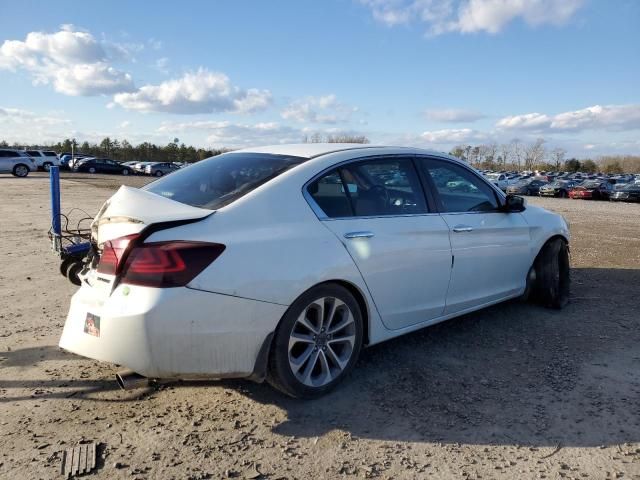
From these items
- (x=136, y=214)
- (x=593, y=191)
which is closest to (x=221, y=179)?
(x=136, y=214)

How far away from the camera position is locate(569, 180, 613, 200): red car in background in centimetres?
3650

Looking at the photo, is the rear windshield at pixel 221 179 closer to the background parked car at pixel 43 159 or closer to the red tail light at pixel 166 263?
the red tail light at pixel 166 263

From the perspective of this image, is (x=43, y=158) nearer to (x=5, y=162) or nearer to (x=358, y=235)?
(x=5, y=162)

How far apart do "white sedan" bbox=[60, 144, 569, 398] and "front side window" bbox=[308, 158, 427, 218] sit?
10mm

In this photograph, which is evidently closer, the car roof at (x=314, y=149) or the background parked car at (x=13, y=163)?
the car roof at (x=314, y=149)

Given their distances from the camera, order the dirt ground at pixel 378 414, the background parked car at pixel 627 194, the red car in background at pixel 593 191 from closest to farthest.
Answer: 1. the dirt ground at pixel 378 414
2. the background parked car at pixel 627 194
3. the red car in background at pixel 593 191

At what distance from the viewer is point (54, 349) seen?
4016 mm

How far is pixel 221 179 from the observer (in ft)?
11.5

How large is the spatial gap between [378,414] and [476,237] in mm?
1833

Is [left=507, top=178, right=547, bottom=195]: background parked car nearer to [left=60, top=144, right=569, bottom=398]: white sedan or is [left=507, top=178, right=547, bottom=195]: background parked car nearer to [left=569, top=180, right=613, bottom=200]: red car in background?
[left=569, top=180, right=613, bottom=200]: red car in background

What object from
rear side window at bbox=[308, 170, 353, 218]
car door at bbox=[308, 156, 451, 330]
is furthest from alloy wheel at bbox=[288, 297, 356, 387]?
rear side window at bbox=[308, 170, 353, 218]

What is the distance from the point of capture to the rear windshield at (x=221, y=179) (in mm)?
3213

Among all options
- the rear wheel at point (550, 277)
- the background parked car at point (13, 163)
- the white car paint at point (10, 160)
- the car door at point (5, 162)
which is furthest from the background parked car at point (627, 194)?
the car door at point (5, 162)

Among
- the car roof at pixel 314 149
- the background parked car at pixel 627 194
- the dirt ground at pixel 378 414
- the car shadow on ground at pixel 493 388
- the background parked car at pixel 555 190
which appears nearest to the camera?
the dirt ground at pixel 378 414
